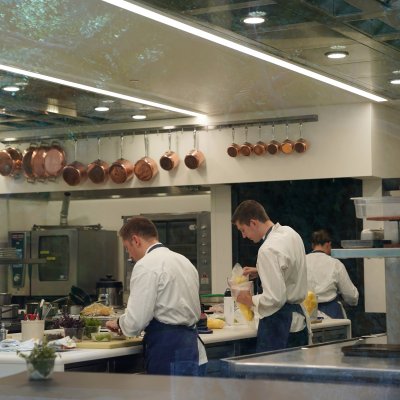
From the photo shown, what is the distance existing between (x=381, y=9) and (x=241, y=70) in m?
0.14

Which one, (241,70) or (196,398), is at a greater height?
(241,70)

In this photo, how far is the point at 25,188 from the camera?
3.42ft

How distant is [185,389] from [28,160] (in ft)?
0.82

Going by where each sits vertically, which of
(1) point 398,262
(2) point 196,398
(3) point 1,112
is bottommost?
(2) point 196,398

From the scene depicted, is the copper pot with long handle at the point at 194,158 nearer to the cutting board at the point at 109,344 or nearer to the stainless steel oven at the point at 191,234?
the stainless steel oven at the point at 191,234

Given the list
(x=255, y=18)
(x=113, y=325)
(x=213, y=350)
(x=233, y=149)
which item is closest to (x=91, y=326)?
(x=113, y=325)

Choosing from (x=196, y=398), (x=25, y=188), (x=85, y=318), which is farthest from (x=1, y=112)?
(x=196, y=398)

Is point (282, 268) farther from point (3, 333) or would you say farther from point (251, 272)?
point (3, 333)

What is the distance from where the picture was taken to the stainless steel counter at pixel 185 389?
100 centimetres

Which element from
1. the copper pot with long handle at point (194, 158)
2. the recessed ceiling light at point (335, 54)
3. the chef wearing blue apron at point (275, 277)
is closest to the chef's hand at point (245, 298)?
the chef wearing blue apron at point (275, 277)

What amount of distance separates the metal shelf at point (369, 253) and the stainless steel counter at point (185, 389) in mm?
113

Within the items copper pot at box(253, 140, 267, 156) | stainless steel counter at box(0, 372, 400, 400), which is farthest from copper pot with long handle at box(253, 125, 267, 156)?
stainless steel counter at box(0, 372, 400, 400)

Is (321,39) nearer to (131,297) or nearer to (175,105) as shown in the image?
(175,105)

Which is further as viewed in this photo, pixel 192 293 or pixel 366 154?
pixel 192 293
